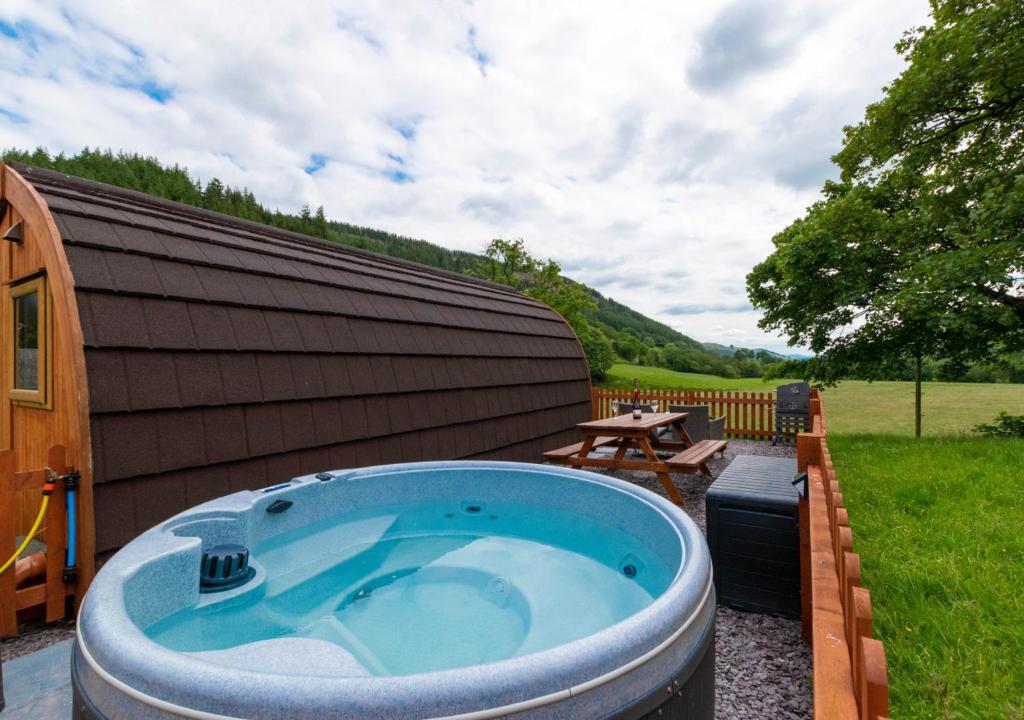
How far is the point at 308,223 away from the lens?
35969 mm

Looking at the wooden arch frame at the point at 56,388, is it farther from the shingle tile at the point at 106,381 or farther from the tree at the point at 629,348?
the tree at the point at 629,348

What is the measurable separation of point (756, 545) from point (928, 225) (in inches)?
325

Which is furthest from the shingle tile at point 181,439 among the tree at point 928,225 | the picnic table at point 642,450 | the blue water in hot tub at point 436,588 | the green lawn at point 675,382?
the green lawn at point 675,382

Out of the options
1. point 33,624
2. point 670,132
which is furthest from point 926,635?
Answer: point 670,132

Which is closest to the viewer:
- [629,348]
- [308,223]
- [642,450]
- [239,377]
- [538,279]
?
[239,377]

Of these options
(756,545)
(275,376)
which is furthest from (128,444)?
(756,545)

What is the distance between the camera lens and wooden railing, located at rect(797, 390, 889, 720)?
0.81m

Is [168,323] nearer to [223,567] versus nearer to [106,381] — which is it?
[106,381]

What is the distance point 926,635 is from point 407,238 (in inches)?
2090

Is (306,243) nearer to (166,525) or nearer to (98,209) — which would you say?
(98,209)

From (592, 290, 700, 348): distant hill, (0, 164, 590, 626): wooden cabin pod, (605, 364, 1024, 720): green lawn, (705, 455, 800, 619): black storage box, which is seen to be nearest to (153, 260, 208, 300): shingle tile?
(0, 164, 590, 626): wooden cabin pod

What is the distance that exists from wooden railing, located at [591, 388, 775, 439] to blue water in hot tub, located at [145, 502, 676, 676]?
6.08 meters

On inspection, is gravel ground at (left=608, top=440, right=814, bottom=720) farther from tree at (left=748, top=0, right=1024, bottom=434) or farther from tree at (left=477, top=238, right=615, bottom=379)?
tree at (left=477, top=238, right=615, bottom=379)

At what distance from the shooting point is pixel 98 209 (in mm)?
3029
